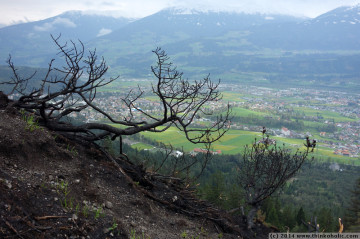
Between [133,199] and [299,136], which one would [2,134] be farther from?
[299,136]

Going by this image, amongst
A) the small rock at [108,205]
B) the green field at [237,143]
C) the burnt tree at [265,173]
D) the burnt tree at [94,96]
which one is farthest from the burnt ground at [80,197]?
the green field at [237,143]

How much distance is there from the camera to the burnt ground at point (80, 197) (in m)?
3.22

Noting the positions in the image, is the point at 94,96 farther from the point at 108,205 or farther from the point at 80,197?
the point at 108,205

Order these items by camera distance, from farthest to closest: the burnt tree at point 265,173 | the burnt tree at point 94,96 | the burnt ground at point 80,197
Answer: the burnt tree at point 265,173, the burnt tree at point 94,96, the burnt ground at point 80,197

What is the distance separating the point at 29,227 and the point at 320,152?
5036 centimetres

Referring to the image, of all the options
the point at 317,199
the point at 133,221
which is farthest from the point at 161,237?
the point at 317,199

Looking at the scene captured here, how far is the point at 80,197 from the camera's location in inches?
158

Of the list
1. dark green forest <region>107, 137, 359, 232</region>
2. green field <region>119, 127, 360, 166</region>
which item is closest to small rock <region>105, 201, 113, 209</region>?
dark green forest <region>107, 137, 359, 232</region>

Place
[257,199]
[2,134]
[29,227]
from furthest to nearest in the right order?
[257,199], [2,134], [29,227]

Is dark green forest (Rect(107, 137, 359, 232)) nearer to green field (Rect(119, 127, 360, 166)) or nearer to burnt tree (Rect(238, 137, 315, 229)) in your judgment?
green field (Rect(119, 127, 360, 166))

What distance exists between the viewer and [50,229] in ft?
10.2

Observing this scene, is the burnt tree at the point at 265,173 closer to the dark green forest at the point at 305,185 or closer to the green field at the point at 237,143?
the dark green forest at the point at 305,185

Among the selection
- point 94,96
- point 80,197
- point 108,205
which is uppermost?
point 94,96

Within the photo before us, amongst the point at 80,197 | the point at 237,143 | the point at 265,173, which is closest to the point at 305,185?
the point at 237,143
